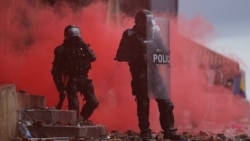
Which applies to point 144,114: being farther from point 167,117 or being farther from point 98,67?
point 98,67

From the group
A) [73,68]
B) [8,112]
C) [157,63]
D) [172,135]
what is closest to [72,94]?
[73,68]

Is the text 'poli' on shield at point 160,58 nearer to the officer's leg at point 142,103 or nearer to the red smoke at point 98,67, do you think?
the officer's leg at point 142,103

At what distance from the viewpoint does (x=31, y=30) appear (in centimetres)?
2566

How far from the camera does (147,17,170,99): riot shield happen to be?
14.8m

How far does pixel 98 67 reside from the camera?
23.9 metres

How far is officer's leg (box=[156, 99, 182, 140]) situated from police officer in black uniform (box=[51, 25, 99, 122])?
6.70 ft

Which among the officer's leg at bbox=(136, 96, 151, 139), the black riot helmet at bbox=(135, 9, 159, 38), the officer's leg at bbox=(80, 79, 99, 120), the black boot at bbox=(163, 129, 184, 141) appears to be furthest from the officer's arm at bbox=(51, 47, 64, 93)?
the black boot at bbox=(163, 129, 184, 141)

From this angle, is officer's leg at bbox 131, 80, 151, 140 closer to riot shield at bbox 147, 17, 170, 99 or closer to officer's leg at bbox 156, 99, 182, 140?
riot shield at bbox 147, 17, 170, 99

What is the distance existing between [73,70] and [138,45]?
2227mm

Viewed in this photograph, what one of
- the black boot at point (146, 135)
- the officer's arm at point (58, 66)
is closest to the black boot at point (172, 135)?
the black boot at point (146, 135)

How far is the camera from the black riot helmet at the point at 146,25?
583 inches

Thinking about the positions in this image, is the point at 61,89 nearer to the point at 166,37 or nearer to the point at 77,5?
the point at 166,37

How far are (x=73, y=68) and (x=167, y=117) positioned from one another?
2592 millimetres

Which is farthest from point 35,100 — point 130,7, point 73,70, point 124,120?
point 130,7
